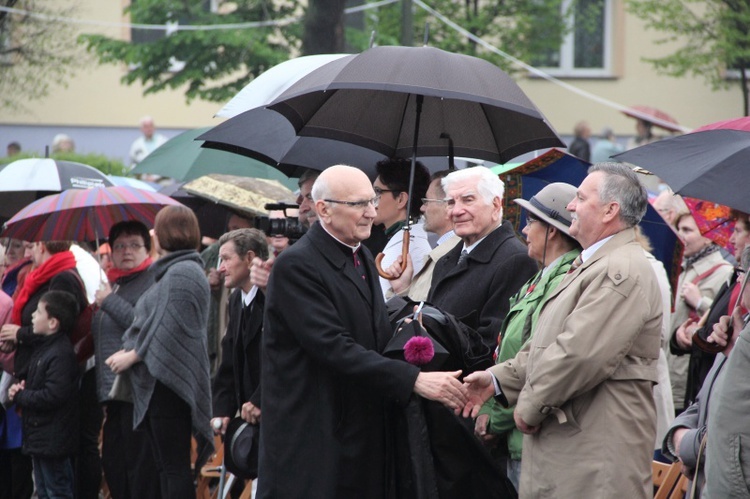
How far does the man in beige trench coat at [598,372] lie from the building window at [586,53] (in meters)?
21.1

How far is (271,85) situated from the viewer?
734cm

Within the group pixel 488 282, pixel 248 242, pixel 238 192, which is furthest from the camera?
pixel 238 192

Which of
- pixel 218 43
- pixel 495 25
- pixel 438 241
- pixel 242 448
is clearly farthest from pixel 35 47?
pixel 242 448

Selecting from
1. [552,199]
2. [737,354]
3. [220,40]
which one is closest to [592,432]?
[737,354]

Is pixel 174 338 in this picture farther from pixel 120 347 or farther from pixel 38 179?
pixel 38 179

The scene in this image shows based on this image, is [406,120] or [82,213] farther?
[82,213]

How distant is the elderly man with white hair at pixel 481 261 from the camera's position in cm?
590

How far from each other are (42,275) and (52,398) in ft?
3.26

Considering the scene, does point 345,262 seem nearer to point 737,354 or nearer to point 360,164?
point 737,354

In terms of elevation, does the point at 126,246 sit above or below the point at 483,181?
below

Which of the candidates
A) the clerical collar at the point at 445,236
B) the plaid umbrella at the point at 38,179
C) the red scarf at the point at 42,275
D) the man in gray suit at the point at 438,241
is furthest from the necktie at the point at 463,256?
the plaid umbrella at the point at 38,179

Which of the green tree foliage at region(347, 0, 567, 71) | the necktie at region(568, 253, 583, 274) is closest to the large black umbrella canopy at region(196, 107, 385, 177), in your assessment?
the necktie at region(568, 253, 583, 274)

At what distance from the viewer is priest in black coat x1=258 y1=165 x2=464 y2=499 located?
5.04 m

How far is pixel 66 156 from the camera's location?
17.0 metres
